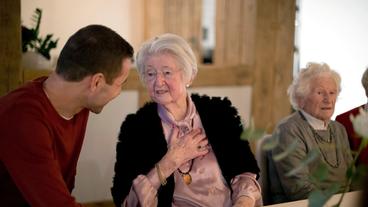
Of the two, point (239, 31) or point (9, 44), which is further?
point (239, 31)

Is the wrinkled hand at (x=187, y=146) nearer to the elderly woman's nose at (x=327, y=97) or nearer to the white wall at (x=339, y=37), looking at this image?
the elderly woman's nose at (x=327, y=97)

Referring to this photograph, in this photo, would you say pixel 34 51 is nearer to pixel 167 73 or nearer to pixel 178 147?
pixel 167 73

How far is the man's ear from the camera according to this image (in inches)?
57.8

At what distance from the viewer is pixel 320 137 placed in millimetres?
2207

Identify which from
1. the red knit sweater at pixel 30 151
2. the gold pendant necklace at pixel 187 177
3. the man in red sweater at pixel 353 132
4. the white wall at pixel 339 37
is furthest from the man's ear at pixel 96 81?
the white wall at pixel 339 37

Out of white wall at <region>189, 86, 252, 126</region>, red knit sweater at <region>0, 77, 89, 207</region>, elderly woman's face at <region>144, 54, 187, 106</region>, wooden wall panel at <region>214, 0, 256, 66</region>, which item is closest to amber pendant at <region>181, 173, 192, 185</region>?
elderly woman's face at <region>144, 54, 187, 106</region>

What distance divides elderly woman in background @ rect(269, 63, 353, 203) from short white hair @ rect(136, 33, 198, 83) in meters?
0.49

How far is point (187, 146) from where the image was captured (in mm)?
1839

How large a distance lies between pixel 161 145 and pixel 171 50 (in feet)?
1.14

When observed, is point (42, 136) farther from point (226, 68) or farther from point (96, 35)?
point (226, 68)

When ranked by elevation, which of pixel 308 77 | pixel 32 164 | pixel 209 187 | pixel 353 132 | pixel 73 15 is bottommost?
pixel 209 187

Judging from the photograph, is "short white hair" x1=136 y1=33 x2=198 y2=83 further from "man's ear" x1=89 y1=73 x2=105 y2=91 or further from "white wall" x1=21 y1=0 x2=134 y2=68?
"white wall" x1=21 y1=0 x2=134 y2=68

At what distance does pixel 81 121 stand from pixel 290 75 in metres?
2.37

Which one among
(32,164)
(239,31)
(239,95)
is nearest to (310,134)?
(32,164)
